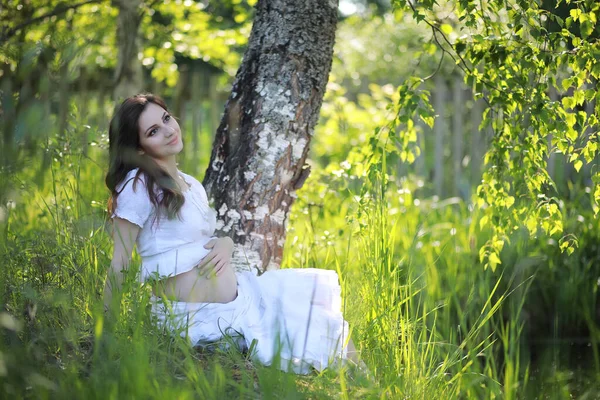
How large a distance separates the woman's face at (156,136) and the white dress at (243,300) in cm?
15

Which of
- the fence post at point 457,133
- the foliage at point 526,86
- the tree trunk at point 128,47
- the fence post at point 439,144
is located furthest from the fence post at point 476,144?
the foliage at point 526,86

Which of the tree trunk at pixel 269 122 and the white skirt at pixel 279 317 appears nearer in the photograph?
the white skirt at pixel 279 317

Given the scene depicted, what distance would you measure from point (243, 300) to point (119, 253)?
50cm

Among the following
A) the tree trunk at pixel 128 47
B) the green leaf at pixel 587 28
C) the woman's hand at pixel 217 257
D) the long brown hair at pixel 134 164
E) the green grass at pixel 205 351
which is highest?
the tree trunk at pixel 128 47

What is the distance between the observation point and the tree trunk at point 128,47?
191 inches

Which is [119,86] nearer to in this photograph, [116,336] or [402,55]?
[116,336]

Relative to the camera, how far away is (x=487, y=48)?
273 cm

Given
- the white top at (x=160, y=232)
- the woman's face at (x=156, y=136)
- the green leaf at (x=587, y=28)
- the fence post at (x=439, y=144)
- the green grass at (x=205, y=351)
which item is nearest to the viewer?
the green grass at (x=205, y=351)

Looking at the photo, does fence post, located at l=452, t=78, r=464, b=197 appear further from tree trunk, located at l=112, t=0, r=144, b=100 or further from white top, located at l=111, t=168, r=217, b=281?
white top, located at l=111, t=168, r=217, b=281

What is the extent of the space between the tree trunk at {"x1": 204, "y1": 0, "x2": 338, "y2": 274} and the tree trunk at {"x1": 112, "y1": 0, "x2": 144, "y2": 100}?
5.99ft

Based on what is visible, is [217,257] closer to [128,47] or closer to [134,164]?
[134,164]

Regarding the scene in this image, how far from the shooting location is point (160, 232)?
2.61 m

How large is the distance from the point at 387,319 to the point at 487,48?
3.74 feet

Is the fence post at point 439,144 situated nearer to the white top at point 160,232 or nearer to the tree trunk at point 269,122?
the tree trunk at point 269,122
